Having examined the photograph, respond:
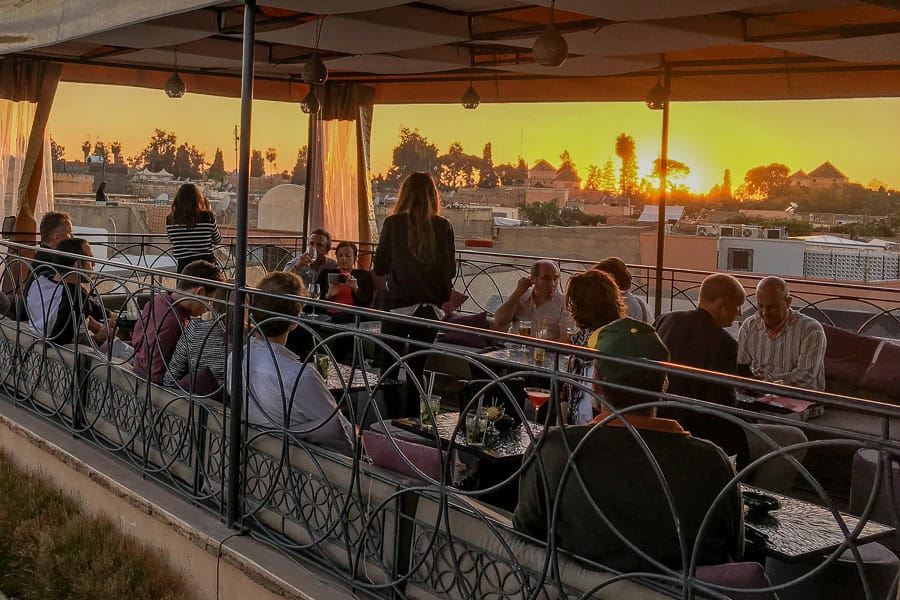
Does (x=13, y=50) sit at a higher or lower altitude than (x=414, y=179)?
higher

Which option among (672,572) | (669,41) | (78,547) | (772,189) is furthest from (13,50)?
(772,189)

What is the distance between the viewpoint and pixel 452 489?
8.63ft

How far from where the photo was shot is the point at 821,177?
3150 centimetres

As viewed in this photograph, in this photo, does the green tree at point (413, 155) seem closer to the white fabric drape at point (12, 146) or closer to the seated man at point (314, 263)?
the white fabric drape at point (12, 146)

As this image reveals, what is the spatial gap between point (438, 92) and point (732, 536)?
25.0 feet

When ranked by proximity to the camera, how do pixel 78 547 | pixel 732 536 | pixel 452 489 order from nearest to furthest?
pixel 732 536
pixel 452 489
pixel 78 547

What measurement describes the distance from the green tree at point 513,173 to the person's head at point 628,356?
122ft

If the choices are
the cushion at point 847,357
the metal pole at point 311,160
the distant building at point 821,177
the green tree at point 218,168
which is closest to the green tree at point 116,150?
the green tree at point 218,168

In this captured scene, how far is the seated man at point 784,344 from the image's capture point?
489 cm

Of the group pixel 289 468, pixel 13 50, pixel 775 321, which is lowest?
pixel 289 468

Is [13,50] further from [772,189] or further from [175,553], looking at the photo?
[772,189]

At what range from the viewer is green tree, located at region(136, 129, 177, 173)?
33719mm

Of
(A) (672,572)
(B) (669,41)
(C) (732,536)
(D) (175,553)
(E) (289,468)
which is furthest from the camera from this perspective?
(B) (669,41)

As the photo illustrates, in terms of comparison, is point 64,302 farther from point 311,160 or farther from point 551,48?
point 311,160
